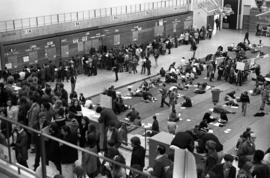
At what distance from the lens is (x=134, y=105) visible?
21.8 m

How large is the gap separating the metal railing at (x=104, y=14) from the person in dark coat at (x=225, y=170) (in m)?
20.4

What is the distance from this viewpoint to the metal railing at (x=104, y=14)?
26.7 meters

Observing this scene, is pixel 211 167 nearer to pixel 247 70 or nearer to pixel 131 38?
pixel 247 70

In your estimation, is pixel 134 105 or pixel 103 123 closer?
pixel 103 123

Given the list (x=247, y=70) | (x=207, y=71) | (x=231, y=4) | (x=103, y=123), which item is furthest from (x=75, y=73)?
(x=231, y=4)

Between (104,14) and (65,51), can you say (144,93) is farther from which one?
(104,14)

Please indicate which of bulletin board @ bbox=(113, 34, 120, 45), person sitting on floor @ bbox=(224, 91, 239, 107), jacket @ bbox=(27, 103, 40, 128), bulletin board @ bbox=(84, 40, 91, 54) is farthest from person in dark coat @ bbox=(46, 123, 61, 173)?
bulletin board @ bbox=(113, 34, 120, 45)

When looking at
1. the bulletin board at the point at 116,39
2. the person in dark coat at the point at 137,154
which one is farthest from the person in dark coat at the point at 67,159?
the bulletin board at the point at 116,39

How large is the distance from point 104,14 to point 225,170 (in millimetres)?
26713

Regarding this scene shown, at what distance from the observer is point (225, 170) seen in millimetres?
7828

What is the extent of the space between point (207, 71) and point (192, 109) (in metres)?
6.71

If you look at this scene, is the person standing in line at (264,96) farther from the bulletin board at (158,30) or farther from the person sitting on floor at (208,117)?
the bulletin board at (158,30)

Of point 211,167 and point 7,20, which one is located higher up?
point 7,20

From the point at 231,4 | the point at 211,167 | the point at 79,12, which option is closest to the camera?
the point at 211,167
